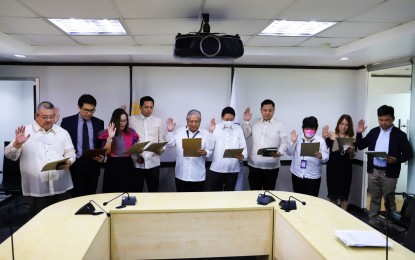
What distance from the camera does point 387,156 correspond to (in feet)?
11.5

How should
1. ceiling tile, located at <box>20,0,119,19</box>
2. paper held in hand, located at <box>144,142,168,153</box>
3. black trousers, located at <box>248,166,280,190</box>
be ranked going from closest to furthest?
ceiling tile, located at <box>20,0,119,19</box> → paper held in hand, located at <box>144,142,168,153</box> → black trousers, located at <box>248,166,280,190</box>

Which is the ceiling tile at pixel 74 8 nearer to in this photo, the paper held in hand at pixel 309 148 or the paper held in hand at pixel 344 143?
the paper held in hand at pixel 309 148

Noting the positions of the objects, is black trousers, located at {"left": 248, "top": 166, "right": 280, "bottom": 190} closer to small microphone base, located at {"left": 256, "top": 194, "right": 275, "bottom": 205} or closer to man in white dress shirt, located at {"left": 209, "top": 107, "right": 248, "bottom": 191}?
man in white dress shirt, located at {"left": 209, "top": 107, "right": 248, "bottom": 191}

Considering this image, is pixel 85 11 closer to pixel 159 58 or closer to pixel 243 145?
pixel 159 58

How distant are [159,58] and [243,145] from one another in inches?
63.7

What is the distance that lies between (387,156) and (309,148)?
2.93 ft

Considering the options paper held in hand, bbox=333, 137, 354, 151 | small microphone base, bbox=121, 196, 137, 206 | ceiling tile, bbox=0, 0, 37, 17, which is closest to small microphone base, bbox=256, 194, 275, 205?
small microphone base, bbox=121, 196, 137, 206

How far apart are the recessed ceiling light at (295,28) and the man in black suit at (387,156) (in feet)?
4.59

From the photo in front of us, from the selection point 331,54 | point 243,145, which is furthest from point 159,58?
point 331,54

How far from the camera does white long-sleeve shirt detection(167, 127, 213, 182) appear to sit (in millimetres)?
3709

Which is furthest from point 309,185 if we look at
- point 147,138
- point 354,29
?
point 147,138

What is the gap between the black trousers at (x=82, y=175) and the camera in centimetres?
338

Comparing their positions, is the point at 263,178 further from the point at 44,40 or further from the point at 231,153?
the point at 44,40

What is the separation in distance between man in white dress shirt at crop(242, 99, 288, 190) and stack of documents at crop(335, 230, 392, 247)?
81.1 inches
